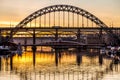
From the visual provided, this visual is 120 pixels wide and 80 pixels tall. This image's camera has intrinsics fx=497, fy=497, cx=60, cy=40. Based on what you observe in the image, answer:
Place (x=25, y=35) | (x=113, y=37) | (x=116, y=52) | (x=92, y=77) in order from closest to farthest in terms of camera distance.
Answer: (x=92, y=77) < (x=116, y=52) < (x=113, y=37) < (x=25, y=35)

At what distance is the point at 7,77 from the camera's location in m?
39.3

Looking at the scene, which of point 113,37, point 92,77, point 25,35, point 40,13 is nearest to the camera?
point 92,77

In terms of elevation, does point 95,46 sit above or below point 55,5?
below

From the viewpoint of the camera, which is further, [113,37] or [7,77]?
[113,37]

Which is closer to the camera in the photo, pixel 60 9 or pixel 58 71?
pixel 58 71

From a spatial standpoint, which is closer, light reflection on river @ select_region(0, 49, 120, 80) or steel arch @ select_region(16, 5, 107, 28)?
light reflection on river @ select_region(0, 49, 120, 80)

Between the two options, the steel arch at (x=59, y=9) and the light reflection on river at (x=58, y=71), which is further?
the steel arch at (x=59, y=9)

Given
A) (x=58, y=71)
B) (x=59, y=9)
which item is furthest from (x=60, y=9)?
(x=58, y=71)

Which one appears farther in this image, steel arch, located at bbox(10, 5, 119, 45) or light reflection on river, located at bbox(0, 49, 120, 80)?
steel arch, located at bbox(10, 5, 119, 45)

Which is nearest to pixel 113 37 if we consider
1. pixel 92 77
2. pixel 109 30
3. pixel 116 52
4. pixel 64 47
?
pixel 109 30

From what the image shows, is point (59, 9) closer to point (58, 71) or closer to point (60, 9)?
point (60, 9)

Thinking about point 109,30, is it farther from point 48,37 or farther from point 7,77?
point 7,77

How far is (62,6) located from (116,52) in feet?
145

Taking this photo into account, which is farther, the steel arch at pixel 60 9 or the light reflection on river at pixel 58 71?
the steel arch at pixel 60 9
